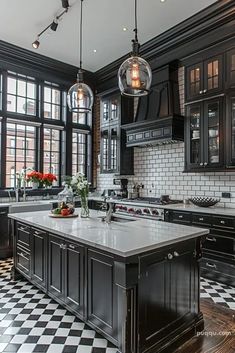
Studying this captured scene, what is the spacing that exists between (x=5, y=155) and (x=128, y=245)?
441 cm

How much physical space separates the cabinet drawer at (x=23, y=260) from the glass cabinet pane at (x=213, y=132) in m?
2.98

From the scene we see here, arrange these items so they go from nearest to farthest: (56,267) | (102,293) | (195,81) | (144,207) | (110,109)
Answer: (102,293), (56,267), (195,81), (144,207), (110,109)

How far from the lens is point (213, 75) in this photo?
4109mm

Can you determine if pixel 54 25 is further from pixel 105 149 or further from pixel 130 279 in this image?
pixel 130 279

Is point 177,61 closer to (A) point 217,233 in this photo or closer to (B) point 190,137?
(B) point 190,137

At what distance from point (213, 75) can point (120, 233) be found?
3025 mm

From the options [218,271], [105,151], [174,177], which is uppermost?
[105,151]

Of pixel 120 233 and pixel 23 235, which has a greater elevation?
pixel 120 233

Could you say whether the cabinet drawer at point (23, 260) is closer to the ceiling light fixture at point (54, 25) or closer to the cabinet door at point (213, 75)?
the ceiling light fixture at point (54, 25)

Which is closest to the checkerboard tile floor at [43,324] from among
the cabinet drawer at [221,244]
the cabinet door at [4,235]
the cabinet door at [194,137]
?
the cabinet drawer at [221,244]

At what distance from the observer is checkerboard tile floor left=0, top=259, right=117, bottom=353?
7.37ft

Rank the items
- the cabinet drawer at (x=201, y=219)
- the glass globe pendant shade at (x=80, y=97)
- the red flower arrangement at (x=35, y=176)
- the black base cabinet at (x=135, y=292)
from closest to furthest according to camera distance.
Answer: the black base cabinet at (x=135, y=292) → the glass globe pendant shade at (x=80, y=97) → the cabinet drawer at (x=201, y=219) → the red flower arrangement at (x=35, y=176)

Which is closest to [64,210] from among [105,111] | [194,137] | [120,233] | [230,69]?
[120,233]

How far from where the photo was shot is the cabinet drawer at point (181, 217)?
13.3ft
